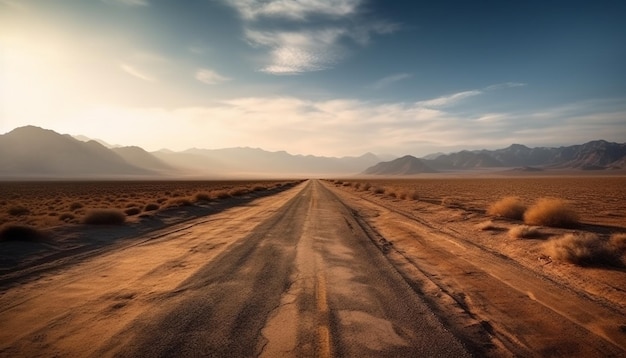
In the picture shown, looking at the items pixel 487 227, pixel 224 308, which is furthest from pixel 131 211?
pixel 487 227

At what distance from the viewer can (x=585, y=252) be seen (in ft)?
25.8

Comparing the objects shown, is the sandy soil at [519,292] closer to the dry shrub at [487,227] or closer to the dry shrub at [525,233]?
the dry shrub at [525,233]

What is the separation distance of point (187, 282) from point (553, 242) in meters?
8.83

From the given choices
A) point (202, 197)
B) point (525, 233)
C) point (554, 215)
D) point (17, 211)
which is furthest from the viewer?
point (202, 197)

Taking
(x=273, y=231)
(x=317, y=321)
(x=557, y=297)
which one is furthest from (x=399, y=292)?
(x=273, y=231)

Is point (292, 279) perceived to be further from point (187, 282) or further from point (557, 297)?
point (557, 297)

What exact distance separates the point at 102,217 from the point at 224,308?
11.4m

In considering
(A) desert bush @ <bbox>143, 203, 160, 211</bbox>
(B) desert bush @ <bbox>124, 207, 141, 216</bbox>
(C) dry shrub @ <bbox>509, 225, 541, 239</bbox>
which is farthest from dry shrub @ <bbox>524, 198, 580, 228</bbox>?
(A) desert bush @ <bbox>143, 203, 160, 211</bbox>

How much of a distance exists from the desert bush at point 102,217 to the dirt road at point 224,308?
5.37 metres

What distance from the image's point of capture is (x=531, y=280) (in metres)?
7.10

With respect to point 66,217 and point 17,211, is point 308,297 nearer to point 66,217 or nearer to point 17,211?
point 66,217

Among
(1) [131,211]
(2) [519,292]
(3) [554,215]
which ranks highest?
(1) [131,211]

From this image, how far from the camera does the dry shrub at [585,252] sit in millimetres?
7887

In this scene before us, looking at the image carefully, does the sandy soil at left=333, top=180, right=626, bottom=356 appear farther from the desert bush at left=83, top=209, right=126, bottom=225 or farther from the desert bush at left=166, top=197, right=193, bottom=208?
the desert bush at left=166, top=197, right=193, bottom=208
